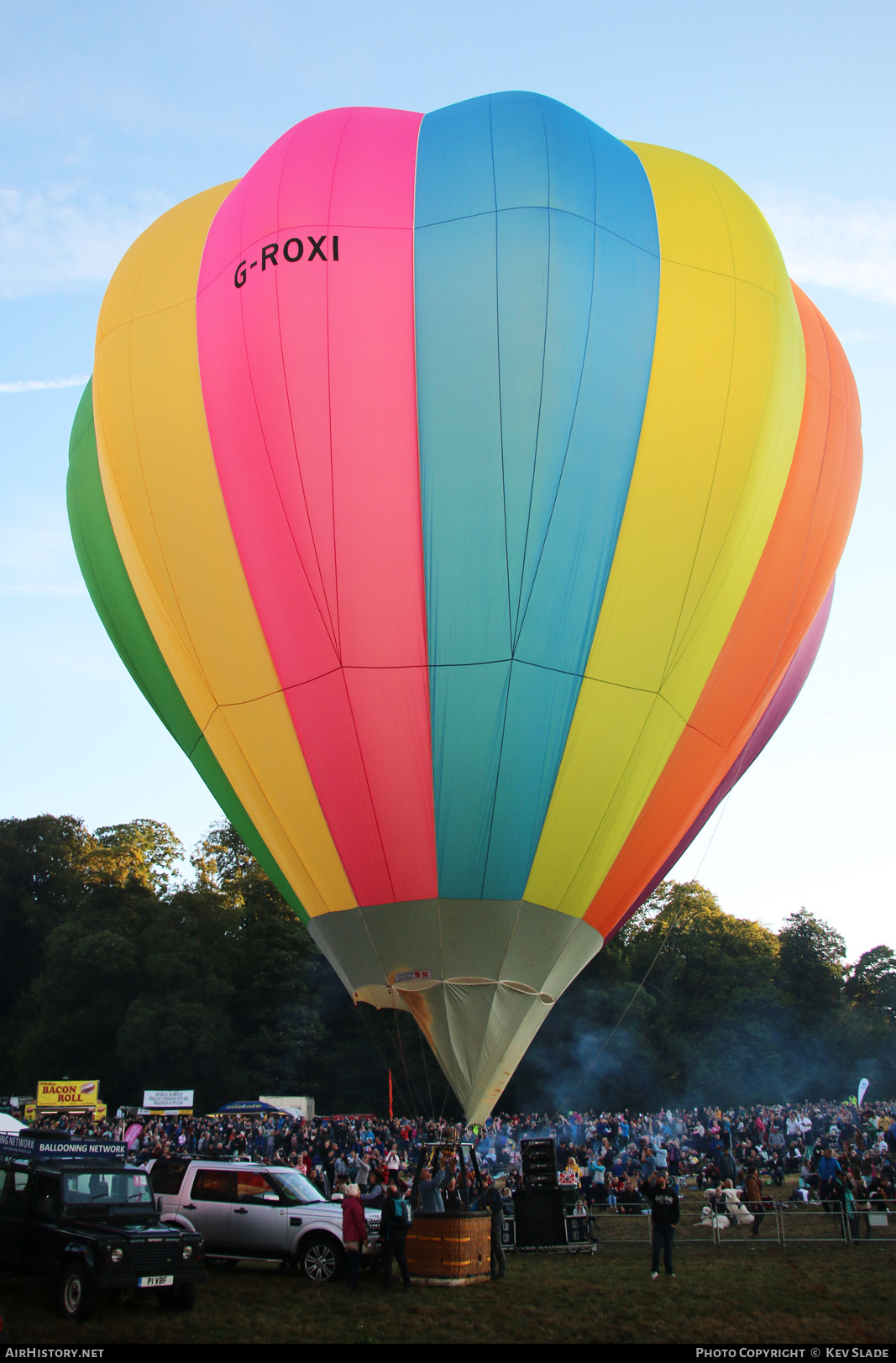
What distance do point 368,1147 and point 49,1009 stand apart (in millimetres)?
27167

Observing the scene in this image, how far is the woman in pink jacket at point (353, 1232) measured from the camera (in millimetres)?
10133

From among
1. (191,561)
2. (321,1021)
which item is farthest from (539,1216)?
(321,1021)

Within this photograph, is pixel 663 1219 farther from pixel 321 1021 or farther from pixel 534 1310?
pixel 321 1021

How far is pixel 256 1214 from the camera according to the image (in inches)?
439

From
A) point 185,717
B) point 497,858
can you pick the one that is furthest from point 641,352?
point 185,717

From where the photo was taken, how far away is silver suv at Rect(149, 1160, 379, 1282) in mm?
10914

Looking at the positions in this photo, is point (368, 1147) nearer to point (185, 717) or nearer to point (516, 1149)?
point (516, 1149)

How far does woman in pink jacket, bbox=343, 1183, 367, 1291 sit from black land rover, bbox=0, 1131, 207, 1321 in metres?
1.52

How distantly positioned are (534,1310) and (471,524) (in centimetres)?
748

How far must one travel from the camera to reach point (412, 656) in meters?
11.3

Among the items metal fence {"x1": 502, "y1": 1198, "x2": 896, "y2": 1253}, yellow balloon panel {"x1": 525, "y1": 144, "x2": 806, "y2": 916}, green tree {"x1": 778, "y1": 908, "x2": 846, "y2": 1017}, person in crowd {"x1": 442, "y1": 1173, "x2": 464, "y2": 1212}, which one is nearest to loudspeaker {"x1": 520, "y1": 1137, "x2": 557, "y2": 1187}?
metal fence {"x1": 502, "y1": 1198, "x2": 896, "y2": 1253}

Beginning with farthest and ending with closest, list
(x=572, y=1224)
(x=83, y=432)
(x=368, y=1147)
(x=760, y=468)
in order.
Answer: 1. (x=368, y=1147)
2. (x=83, y=432)
3. (x=572, y=1224)
4. (x=760, y=468)

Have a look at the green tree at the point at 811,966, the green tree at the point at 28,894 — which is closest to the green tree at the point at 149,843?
the green tree at the point at 28,894

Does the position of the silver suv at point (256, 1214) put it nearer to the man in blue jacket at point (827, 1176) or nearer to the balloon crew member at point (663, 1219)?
the balloon crew member at point (663, 1219)
